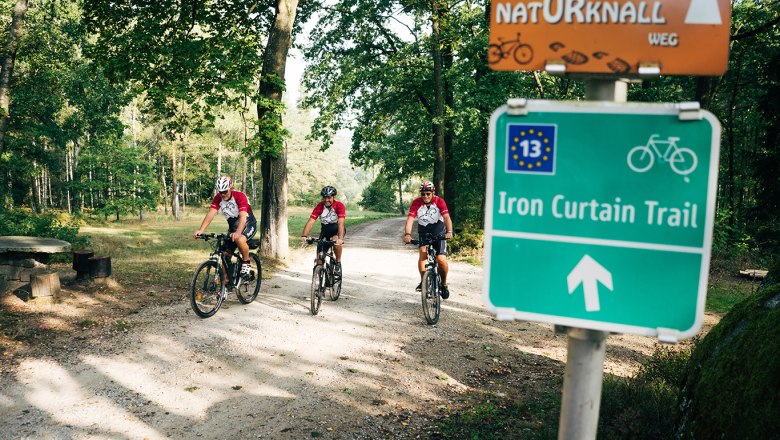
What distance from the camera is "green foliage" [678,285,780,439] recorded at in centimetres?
251

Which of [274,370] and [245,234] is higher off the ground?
[245,234]

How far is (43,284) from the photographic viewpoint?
8.12 metres

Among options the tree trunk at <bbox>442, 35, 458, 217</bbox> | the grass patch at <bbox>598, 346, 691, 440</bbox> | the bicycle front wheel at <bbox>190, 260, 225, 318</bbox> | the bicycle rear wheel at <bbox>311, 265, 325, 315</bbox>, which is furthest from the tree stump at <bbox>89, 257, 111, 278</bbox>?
the tree trunk at <bbox>442, 35, 458, 217</bbox>

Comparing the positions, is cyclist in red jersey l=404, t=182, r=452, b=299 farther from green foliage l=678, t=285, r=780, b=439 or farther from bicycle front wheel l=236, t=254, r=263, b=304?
green foliage l=678, t=285, r=780, b=439

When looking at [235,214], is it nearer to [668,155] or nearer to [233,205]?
[233,205]

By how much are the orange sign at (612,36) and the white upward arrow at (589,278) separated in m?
0.50

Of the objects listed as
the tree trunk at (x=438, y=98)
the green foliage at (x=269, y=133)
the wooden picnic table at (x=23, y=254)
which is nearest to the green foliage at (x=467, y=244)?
the tree trunk at (x=438, y=98)

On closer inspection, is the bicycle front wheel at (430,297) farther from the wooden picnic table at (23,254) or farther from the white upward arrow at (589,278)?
the wooden picnic table at (23,254)

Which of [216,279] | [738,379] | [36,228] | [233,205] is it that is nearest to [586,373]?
[738,379]

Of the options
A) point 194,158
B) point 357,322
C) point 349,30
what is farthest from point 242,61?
point 194,158

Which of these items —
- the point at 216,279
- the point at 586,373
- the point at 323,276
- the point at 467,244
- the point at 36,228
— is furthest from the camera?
the point at 467,244

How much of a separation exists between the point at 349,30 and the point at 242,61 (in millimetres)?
11023

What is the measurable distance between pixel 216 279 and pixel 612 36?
7.76m

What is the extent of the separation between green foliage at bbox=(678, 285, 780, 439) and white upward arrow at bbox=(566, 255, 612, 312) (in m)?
1.75
